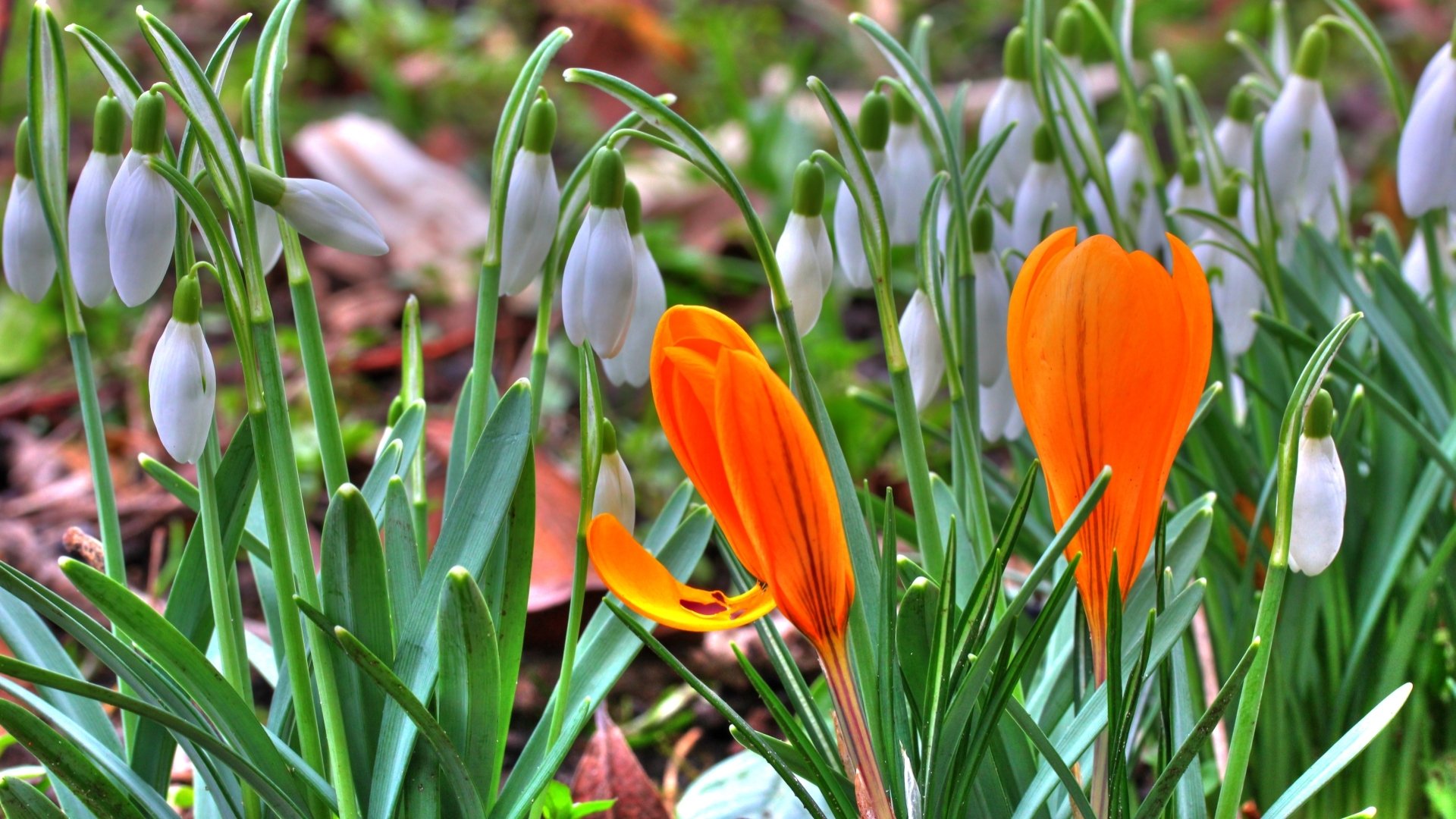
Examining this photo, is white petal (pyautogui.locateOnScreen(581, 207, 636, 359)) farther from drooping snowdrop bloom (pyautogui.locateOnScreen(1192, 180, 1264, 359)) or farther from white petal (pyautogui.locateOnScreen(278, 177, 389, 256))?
drooping snowdrop bloom (pyautogui.locateOnScreen(1192, 180, 1264, 359))

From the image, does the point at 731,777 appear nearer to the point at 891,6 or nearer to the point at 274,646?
the point at 274,646

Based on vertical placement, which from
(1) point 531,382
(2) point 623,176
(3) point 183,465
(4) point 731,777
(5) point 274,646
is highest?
(2) point 623,176

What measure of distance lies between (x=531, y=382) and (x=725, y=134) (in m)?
3.15

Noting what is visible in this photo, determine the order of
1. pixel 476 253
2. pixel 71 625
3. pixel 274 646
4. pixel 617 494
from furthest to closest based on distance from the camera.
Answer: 1. pixel 476 253
2. pixel 274 646
3. pixel 617 494
4. pixel 71 625

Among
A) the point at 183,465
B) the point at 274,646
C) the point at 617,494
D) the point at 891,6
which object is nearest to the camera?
the point at 617,494

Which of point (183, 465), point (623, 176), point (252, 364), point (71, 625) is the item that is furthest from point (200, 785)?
point (183, 465)

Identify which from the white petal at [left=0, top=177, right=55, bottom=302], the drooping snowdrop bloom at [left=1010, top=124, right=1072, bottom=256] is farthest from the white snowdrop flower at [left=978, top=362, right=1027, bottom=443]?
the white petal at [left=0, top=177, right=55, bottom=302]

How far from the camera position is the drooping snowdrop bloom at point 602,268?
99cm

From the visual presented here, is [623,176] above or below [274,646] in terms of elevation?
above

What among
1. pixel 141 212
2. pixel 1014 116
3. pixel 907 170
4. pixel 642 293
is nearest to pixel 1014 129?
pixel 1014 116

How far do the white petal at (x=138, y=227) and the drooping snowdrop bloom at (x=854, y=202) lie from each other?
594 millimetres

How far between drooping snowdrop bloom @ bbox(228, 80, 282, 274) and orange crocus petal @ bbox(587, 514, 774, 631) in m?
0.39

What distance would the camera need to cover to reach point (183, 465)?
265 centimetres

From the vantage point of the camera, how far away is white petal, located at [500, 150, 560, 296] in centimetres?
109
